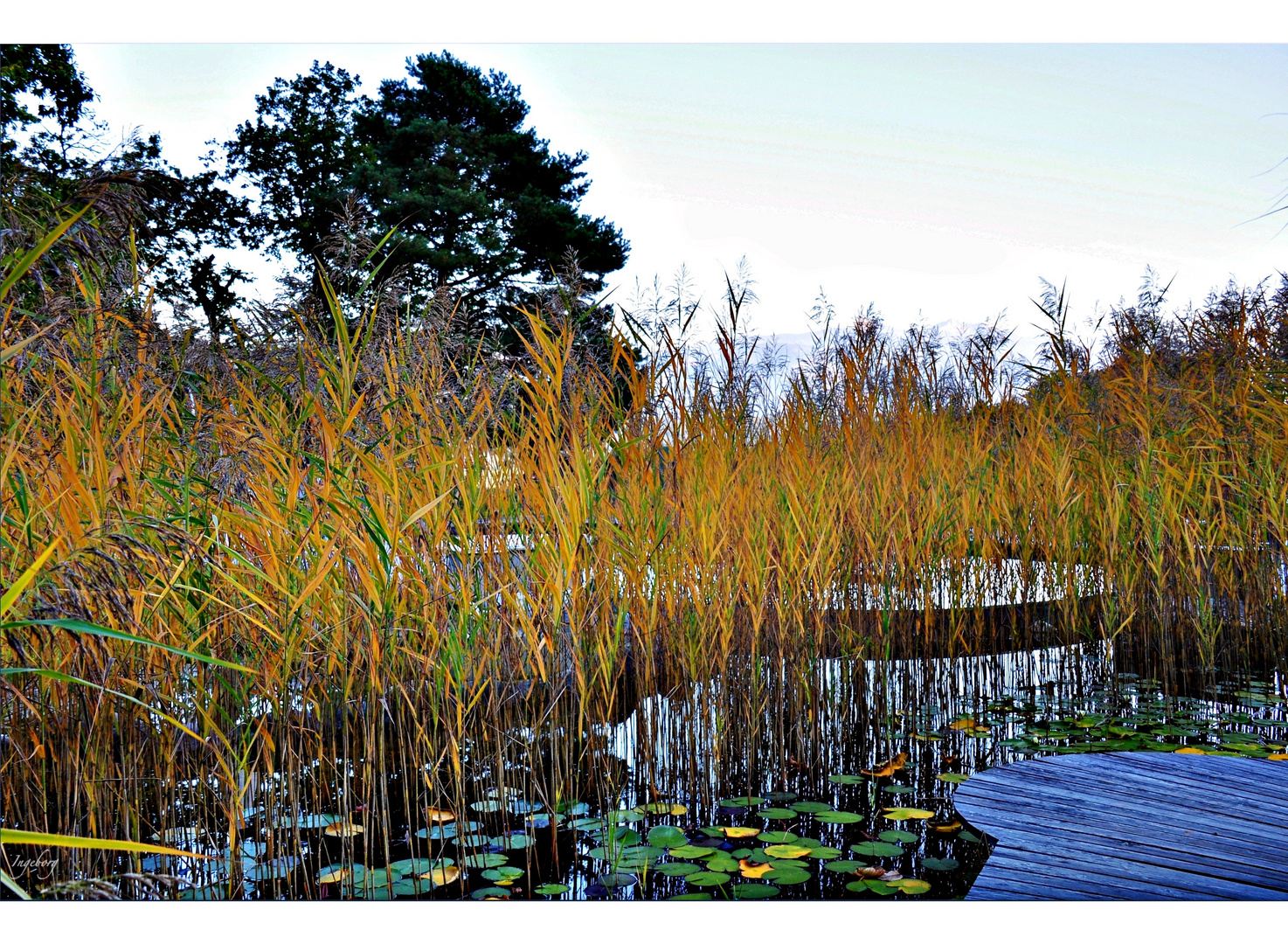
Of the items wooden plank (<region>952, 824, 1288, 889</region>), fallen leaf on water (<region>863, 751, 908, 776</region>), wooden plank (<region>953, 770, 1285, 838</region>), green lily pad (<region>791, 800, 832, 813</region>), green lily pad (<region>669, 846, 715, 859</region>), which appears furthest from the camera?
fallen leaf on water (<region>863, 751, 908, 776</region>)

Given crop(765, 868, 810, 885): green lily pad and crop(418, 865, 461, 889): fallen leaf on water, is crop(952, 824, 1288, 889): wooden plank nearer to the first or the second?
crop(765, 868, 810, 885): green lily pad

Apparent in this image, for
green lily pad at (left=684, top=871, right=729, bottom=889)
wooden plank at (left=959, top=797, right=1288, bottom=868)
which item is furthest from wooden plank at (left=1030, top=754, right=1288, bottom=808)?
green lily pad at (left=684, top=871, right=729, bottom=889)

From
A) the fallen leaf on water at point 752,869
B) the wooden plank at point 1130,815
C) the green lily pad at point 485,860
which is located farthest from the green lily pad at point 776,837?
the green lily pad at point 485,860

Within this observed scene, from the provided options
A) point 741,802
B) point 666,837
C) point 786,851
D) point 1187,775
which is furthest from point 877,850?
point 1187,775

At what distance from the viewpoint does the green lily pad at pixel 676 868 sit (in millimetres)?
1621

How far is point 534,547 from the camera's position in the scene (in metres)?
1.93

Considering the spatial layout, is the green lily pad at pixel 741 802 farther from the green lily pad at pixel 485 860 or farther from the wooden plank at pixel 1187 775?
the wooden plank at pixel 1187 775

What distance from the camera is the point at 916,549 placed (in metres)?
2.52

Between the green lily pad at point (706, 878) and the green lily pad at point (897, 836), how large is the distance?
1.34 feet

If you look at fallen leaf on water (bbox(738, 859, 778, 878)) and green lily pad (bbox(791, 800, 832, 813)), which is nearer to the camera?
fallen leaf on water (bbox(738, 859, 778, 878))

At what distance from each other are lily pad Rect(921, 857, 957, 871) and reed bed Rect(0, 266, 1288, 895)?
48cm

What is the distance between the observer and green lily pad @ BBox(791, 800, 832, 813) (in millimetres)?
1894

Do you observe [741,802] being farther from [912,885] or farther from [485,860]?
[485,860]
